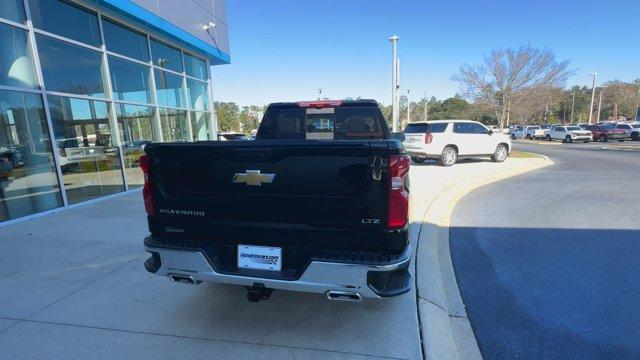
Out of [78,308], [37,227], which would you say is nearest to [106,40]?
[37,227]

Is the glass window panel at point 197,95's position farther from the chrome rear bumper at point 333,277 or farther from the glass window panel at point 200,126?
the chrome rear bumper at point 333,277

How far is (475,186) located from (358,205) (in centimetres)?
856

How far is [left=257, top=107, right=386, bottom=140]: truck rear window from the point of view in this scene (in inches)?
185

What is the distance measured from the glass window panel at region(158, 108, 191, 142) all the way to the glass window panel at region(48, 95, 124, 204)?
2492 millimetres

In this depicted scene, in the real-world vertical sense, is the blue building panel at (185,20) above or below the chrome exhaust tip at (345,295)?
above

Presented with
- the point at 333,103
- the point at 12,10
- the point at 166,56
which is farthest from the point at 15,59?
the point at 333,103

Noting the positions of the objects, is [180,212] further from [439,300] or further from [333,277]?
[439,300]

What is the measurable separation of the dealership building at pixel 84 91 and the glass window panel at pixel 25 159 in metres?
0.02

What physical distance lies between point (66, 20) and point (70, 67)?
3.35 ft

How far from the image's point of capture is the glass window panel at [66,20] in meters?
7.12

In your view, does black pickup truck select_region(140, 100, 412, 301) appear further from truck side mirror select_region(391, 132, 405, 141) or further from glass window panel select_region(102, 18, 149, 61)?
glass window panel select_region(102, 18, 149, 61)

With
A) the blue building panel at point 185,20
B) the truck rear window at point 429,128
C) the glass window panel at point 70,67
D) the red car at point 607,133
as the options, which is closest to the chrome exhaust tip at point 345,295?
the glass window panel at point 70,67

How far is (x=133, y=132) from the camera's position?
984cm

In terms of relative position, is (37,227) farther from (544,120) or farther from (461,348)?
(544,120)
